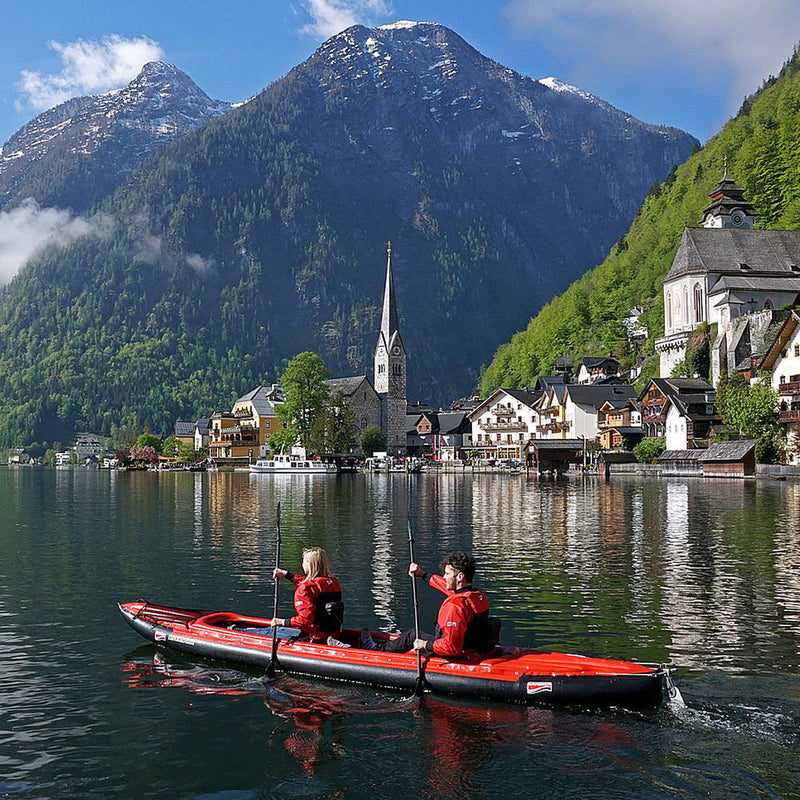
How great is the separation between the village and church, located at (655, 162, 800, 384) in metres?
0.16

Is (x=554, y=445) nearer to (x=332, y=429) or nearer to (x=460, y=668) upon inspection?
(x=332, y=429)

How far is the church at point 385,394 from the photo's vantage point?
18425cm

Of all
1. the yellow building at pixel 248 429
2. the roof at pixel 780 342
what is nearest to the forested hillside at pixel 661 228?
the roof at pixel 780 342

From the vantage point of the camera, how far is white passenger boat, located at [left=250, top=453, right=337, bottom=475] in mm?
130000

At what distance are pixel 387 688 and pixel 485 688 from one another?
6.41ft

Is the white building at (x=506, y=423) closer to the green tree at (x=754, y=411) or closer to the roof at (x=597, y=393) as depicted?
the roof at (x=597, y=393)

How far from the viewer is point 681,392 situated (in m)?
113

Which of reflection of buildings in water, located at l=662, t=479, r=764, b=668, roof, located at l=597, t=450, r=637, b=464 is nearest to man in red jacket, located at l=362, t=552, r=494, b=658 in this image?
reflection of buildings in water, located at l=662, t=479, r=764, b=668

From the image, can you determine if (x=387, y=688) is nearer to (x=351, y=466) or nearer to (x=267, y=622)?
(x=267, y=622)

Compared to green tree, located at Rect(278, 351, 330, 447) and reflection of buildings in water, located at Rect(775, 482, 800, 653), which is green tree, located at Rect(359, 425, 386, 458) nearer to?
green tree, located at Rect(278, 351, 330, 447)

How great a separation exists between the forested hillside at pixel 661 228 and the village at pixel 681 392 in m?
5.26

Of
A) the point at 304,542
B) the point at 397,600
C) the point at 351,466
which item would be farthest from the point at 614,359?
the point at 397,600

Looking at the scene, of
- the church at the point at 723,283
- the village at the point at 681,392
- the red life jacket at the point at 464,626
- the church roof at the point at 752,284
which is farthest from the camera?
the church roof at the point at 752,284

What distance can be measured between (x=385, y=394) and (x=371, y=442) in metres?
25.6
